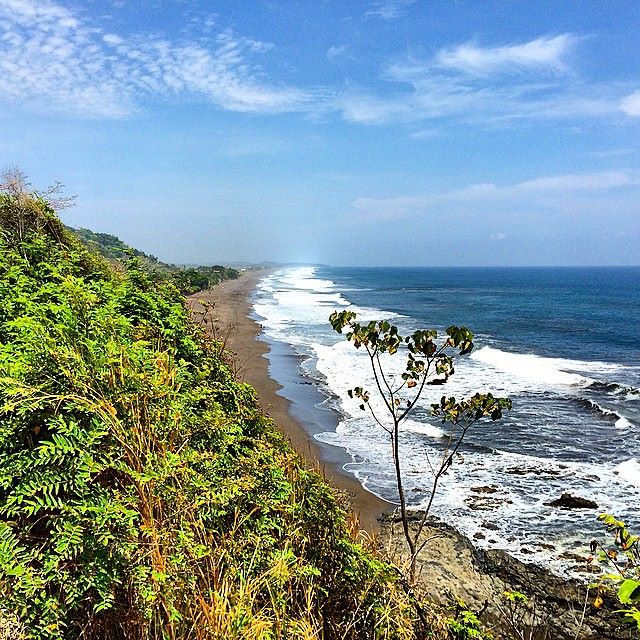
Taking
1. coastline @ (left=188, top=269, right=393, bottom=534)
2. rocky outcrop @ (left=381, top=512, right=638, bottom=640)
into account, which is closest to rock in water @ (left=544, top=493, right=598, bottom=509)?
rocky outcrop @ (left=381, top=512, right=638, bottom=640)

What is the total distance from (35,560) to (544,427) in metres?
15.7

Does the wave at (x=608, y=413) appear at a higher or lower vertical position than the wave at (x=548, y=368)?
lower

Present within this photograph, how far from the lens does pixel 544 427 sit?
16.1m

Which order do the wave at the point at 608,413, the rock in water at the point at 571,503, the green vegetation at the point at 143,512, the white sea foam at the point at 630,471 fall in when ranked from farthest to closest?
the wave at the point at 608,413 → the white sea foam at the point at 630,471 → the rock in water at the point at 571,503 → the green vegetation at the point at 143,512

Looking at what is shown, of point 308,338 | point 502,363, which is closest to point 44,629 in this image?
point 502,363

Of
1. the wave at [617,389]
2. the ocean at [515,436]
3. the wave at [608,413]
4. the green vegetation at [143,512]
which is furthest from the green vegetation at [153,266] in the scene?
the wave at [617,389]

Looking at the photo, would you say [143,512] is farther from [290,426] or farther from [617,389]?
[617,389]

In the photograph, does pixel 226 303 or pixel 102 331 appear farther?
pixel 226 303

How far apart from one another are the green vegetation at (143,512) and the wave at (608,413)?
15.0 metres

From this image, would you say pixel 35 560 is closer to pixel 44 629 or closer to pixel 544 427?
pixel 44 629

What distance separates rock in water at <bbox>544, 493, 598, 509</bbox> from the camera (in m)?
10.8

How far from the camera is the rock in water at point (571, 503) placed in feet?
35.4

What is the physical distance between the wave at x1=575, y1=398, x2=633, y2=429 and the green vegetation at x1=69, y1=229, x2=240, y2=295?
13.9m

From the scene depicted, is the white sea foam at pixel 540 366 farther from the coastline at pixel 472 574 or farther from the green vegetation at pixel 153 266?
the green vegetation at pixel 153 266
